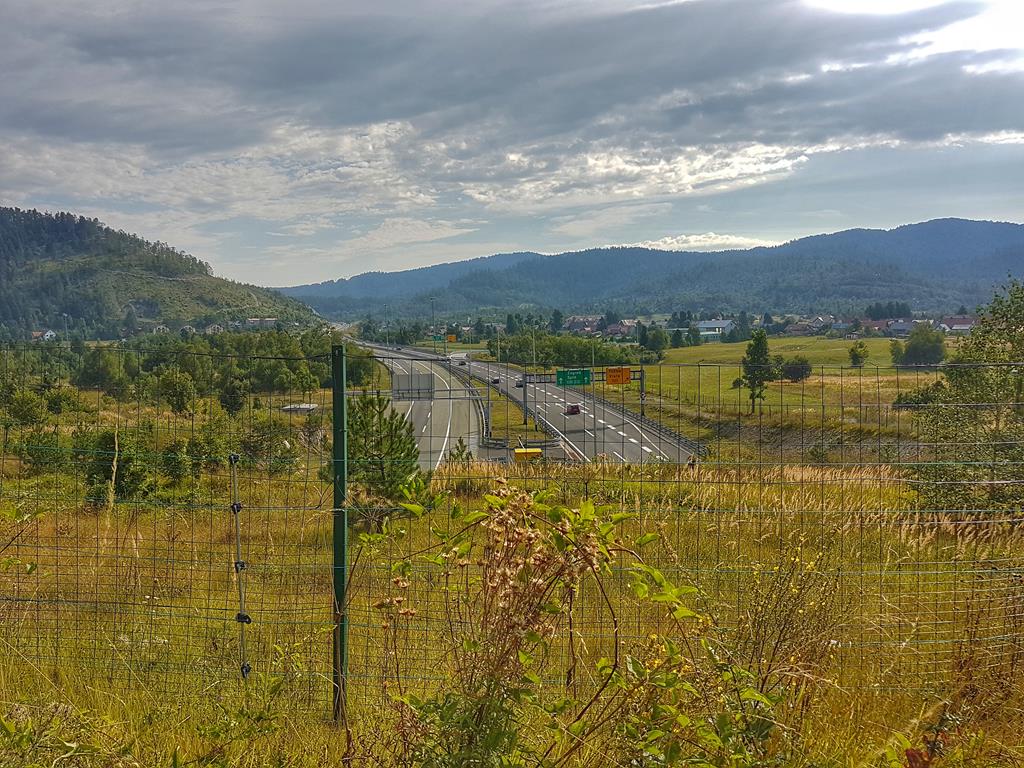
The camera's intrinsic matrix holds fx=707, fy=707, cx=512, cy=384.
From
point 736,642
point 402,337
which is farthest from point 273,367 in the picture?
point 402,337

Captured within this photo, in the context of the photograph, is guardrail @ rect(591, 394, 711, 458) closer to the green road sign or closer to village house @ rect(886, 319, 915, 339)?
the green road sign

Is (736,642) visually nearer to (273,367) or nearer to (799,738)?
(799,738)

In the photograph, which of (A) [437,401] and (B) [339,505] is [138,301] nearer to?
(A) [437,401]

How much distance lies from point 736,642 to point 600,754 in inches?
48.3

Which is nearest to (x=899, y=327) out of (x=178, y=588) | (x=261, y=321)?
(x=261, y=321)

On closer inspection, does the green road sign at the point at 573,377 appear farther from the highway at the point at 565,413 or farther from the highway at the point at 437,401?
the highway at the point at 437,401

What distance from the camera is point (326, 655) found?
519 centimetres

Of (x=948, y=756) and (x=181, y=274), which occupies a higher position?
(x=181, y=274)

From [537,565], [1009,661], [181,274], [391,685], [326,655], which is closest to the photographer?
[537,565]

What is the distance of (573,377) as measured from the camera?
671cm

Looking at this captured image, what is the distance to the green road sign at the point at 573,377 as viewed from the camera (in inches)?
246

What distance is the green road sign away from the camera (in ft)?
20.5

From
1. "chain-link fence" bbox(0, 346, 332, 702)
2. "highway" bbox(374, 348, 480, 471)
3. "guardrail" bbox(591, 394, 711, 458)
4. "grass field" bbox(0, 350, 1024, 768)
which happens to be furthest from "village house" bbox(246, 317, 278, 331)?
"grass field" bbox(0, 350, 1024, 768)

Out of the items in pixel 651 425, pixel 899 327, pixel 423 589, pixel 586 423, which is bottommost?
pixel 423 589
